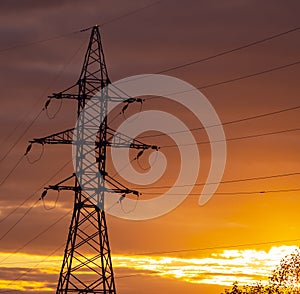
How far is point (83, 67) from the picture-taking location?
336 feet

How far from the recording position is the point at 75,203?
326ft

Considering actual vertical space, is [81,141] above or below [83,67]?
below

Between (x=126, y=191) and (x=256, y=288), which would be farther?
(x=256, y=288)

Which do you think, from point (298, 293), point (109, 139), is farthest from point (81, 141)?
point (298, 293)

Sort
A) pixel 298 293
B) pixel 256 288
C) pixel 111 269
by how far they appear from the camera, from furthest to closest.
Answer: pixel 256 288 < pixel 298 293 < pixel 111 269

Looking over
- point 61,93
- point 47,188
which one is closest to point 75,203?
point 47,188

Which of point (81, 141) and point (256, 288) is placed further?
point (256, 288)

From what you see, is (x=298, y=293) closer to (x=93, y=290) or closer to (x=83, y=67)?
(x=93, y=290)

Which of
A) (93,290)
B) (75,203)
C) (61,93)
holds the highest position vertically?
(61,93)

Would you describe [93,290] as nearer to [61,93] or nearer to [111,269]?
[111,269]

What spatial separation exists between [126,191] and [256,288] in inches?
904

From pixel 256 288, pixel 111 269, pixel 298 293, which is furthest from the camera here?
pixel 256 288

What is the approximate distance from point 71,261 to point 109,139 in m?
10.1

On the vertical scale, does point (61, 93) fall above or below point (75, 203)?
above
